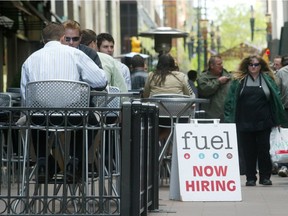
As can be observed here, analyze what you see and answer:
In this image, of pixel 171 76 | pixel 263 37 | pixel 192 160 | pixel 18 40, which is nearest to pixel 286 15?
pixel 18 40

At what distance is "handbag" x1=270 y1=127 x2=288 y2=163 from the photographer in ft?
50.3

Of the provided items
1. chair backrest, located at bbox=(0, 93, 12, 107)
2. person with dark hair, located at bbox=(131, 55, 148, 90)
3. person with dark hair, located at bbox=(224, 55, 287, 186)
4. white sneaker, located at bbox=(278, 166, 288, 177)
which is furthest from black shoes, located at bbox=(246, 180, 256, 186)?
person with dark hair, located at bbox=(131, 55, 148, 90)

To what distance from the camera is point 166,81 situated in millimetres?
15562

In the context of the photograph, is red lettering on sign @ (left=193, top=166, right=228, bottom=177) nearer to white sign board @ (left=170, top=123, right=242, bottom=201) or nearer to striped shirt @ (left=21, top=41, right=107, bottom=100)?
white sign board @ (left=170, top=123, right=242, bottom=201)

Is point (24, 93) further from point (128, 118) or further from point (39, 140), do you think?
point (128, 118)

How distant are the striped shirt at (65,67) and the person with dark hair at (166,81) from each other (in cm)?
509

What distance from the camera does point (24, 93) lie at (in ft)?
33.9

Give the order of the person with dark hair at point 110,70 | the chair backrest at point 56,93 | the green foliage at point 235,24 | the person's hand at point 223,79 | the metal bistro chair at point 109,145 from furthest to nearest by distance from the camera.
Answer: the green foliage at point 235,24
the person's hand at point 223,79
the person with dark hair at point 110,70
the chair backrest at point 56,93
the metal bistro chair at point 109,145

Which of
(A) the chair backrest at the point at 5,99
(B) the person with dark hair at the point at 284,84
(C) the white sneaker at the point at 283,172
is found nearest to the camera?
(A) the chair backrest at the point at 5,99

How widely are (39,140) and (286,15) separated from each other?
1214 inches

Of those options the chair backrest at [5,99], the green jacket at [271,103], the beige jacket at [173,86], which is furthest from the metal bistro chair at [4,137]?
the green jacket at [271,103]

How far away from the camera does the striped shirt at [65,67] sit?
10367mm

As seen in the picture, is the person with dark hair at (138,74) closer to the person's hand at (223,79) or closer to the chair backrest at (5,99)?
the person's hand at (223,79)

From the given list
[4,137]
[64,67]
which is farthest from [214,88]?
[64,67]
